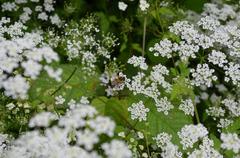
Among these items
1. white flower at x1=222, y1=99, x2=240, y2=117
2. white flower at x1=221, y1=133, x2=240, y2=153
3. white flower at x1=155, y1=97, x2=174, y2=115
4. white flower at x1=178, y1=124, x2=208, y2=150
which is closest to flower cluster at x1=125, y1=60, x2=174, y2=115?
white flower at x1=155, y1=97, x2=174, y2=115

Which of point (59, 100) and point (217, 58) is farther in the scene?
point (217, 58)

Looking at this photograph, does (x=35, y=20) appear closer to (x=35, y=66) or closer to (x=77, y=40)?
(x=77, y=40)

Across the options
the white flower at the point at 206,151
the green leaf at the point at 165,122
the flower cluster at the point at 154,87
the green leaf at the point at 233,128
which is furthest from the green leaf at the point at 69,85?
the green leaf at the point at 233,128

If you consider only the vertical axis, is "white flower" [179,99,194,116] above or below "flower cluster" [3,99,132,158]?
above

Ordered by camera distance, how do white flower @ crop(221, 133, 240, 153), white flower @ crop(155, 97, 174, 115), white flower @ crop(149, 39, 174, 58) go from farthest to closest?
1. white flower @ crop(149, 39, 174, 58)
2. white flower @ crop(155, 97, 174, 115)
3. white flower @ crop(221, 133, 240, 153)

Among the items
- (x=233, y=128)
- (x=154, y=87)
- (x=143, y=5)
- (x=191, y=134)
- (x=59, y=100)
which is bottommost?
(x=191, y=134)

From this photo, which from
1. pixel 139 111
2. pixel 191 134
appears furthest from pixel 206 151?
pixel 139 111

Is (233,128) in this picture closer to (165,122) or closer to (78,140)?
(165,122)

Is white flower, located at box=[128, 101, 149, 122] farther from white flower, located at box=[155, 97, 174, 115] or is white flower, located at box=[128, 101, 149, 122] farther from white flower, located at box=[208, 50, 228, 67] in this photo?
white flower, located at box=[208, 50, 228, 67]

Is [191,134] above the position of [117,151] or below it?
above

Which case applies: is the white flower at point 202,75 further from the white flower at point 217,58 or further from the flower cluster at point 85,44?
the flower cluster at point 85,44
